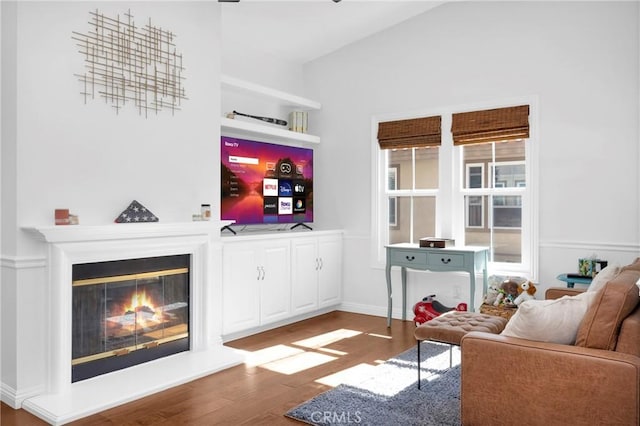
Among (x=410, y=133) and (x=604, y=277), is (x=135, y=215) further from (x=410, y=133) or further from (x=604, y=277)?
(x=604, y=277)

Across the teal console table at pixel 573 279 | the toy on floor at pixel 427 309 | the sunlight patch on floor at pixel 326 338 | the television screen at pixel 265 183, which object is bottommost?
the sunlight patch on floor at pixel 326 338

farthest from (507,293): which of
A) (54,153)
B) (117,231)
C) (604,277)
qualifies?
(54,153)

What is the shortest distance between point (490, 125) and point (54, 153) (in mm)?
3613

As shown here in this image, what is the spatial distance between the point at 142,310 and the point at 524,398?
2.63 meters

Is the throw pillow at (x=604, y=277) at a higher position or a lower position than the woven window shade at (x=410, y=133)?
lower

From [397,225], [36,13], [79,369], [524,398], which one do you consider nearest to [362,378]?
[524,398]

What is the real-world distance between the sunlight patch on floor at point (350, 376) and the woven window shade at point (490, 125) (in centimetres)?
239

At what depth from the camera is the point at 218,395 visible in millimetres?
3197

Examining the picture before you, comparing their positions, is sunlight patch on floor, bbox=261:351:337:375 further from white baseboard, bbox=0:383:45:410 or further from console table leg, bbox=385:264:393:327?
white baseboard, bbox=0:383:45:410

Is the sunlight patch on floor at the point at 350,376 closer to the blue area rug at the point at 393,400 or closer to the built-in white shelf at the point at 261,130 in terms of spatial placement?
the blue area rug at the point at 393,400

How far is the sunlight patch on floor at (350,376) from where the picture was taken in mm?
3415

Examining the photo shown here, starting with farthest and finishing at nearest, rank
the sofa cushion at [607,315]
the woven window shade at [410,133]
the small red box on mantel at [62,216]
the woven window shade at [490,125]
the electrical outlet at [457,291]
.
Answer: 1. the woven window shade at [410,133]
2. the electrical outlet at [457,291]
3. the woven window shade at [490,125]
4. the small red box on mantel at [62,216]
5. the sofa cushion at [607,315]

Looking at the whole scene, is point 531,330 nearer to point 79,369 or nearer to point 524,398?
point 524,398

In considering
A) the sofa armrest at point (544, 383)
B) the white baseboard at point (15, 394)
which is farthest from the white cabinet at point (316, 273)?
the sofa armrest at point (544, 383)
